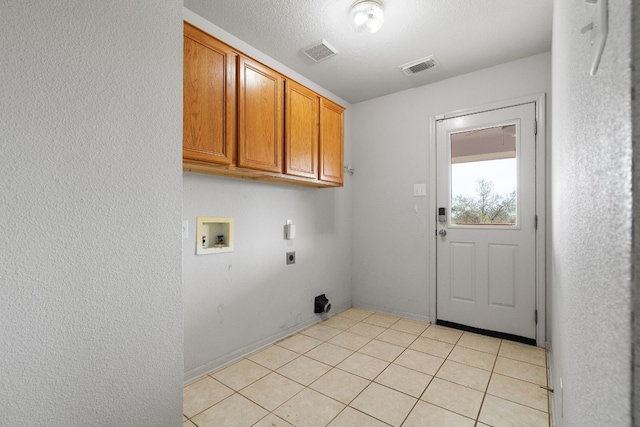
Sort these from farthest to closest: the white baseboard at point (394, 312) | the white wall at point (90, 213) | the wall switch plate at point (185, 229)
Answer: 1. the white baseboard at point (394, 312)
2. the wall switch plate at point (185, 229)
3. the white wall at point (90, 213)

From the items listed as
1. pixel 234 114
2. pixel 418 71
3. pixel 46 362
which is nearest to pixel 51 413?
pixel 46 362

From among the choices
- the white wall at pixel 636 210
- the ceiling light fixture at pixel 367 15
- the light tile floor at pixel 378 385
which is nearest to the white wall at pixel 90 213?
the light tile floor at pixel 378 385

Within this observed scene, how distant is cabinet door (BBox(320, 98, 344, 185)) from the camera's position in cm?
280

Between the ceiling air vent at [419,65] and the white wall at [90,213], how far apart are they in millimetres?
2082

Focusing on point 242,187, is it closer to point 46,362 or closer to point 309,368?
point 309,368

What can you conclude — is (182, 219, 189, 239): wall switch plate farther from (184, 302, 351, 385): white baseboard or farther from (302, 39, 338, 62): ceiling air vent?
(302, 39, 338, 62): ceiling air vent

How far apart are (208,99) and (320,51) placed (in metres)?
1.17

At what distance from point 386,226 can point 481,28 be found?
6.45ft

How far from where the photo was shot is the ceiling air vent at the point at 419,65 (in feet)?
8.71

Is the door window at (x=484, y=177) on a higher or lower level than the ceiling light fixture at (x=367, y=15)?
lower

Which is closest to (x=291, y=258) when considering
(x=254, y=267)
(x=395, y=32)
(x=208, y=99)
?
(x=254, y=267)

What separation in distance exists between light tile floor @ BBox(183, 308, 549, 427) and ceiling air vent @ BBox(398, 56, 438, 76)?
8.13 ft

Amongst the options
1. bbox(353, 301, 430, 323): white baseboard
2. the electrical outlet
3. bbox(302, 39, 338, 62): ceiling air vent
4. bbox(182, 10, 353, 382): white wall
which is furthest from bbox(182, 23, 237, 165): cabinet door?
bbox(353, 301, 430, 323): white baseboard

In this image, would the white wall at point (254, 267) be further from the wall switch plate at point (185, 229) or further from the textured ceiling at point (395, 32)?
the textured ceiling at point (395, 32)
